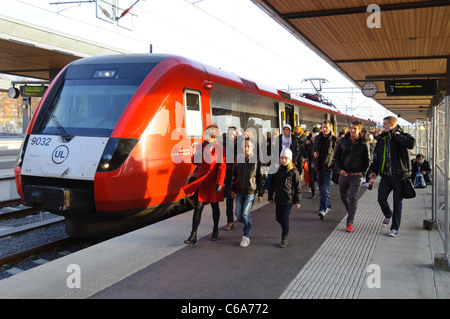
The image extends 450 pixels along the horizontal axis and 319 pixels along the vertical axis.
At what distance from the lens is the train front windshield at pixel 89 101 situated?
655 centimetres

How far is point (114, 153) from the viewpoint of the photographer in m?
6.11

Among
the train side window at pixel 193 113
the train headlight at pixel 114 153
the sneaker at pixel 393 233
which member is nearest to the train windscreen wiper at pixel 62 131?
the train headlight at pixel 114 153

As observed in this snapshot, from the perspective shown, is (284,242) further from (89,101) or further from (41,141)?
(41,141)

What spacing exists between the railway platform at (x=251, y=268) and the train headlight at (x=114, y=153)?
1.10m

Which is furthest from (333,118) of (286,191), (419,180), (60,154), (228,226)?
(60,154)

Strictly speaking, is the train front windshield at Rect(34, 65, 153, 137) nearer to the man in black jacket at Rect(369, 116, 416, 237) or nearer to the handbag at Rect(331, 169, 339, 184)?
the handbag at Rect(331, 169, 339, 184)

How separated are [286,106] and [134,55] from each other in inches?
272

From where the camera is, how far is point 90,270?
4.75m

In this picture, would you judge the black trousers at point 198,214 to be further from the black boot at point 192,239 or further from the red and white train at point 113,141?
the red and white train at point 113,141

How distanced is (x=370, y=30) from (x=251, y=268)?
6687 millimetres

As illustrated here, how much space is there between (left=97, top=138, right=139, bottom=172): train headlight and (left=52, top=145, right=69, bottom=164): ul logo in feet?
2.22

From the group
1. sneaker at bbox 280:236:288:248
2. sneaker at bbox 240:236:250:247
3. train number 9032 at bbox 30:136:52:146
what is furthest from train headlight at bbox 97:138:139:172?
sneaker at bbox 280:236:288:248
